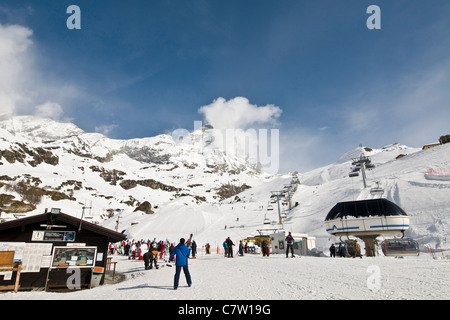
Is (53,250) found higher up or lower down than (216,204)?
lower down

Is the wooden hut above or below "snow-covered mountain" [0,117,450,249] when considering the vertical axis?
below

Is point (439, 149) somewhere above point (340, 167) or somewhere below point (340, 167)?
below

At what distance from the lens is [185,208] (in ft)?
203

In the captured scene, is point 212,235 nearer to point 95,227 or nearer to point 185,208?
point 185,208

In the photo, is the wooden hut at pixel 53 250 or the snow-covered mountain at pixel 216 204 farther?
the snow-covered mountain at pixel 216 204

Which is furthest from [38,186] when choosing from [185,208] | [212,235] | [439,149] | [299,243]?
[439,149]

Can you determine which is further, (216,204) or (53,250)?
(216,204)

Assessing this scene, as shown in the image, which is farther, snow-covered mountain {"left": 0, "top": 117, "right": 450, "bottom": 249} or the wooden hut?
snow-covered mountain {"left": 0, "top": 117, "right": 450, "bottom": 249}

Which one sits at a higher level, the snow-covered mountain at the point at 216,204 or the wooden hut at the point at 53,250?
the snow-covered mountain at the point at 216,204

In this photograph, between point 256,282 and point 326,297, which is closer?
point 326,297

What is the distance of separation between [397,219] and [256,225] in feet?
92.4
